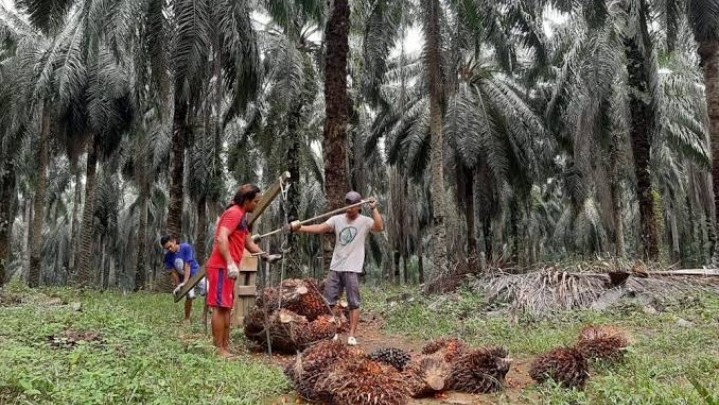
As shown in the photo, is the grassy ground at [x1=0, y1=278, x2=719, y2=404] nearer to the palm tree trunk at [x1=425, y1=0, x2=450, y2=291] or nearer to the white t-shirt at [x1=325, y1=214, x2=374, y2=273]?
the white t-shirt at [x1=325, y1=214, x2=374, y2=273]

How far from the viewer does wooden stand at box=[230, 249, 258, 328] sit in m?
8.35

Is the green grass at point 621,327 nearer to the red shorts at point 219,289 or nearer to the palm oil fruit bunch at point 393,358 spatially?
the palm oil fruit bunch at point 393,358

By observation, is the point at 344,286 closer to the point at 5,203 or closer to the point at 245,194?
the point at 245,194

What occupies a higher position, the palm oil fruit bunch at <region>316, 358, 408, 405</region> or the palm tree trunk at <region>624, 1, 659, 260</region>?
the palm tree trunk at <region>624, 1, 659, 260</region>

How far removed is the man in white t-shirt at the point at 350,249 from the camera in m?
6.71

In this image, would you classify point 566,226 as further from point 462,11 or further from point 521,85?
point 462,11

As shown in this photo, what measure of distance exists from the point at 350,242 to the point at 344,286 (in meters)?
0.57

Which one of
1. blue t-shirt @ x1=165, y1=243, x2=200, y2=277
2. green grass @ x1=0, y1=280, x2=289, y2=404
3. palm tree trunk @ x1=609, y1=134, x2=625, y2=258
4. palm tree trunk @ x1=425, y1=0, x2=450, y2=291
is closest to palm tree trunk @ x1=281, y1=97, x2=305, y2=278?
palm tree trunk @ x1=425, y1=0, x2=450, y2=291

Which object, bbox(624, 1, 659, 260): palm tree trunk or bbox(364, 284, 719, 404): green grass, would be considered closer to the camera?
bbox(364, 284, 719, 404): green grass

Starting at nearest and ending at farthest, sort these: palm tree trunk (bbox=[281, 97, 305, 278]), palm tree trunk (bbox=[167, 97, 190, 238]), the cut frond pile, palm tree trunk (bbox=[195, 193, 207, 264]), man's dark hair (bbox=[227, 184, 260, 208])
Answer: man's dark hair (bbox=[227, 184, 260, 208]) → the cut frond pile → palm tree trunk (bbox=[167, 97, 190, 238]) → palm tree trunk (bbox=[281, 97, 305, 278]) → palm tree trunk (bbox=[195, 193, 207, 264])

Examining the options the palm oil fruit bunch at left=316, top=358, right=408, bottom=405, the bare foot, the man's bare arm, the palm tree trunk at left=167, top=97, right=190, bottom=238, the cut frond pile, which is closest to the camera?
the palm oil fruit bunch at left=316, top=358, right=408, bottom=405

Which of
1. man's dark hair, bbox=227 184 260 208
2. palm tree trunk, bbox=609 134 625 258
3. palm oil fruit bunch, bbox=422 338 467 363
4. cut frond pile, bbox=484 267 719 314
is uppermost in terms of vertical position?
palm tree trunk, bbox=609 134 625 258

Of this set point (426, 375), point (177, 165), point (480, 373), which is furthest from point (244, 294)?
point (177, 165)

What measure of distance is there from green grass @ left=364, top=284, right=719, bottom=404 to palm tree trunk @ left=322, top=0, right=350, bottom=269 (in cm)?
246
